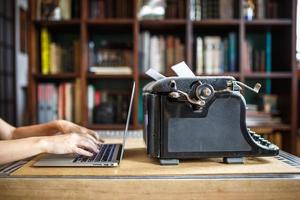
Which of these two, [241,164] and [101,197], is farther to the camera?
[241,164]

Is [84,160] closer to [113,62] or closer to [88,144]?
[88,144]

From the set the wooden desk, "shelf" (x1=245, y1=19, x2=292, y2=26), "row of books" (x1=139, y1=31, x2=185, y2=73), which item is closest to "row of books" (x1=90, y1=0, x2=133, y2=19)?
"row of books" (x1=139, y1=31, x2=185, y2=73)

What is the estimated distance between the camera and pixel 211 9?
2.58 metres

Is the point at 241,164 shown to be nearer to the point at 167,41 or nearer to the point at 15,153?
the point at 15,153

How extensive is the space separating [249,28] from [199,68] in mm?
566

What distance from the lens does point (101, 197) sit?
848mm

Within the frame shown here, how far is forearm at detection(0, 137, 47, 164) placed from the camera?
37.2 inches

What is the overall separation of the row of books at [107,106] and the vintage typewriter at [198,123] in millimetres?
1677

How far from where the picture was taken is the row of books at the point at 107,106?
8.66 ft

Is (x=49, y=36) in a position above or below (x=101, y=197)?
above

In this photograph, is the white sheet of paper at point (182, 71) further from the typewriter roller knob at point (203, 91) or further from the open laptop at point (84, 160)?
the open laptop at point (84, 160)

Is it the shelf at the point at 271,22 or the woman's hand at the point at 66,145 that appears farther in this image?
the shelf at the point at 271,22

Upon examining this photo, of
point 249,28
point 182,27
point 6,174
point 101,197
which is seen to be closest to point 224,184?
point 101,197

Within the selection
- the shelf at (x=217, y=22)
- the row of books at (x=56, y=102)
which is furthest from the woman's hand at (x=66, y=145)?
the shelf at (x=217, y=22)
